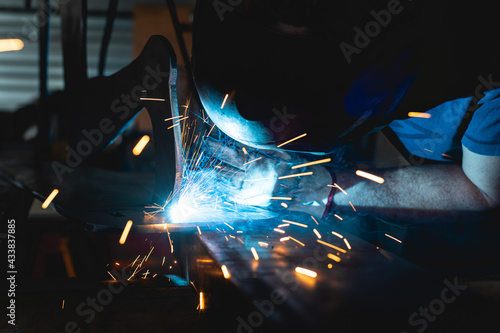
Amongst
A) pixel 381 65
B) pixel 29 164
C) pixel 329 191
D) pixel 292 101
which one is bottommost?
pixel 29 164

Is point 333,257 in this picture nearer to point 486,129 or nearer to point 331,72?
point 331,72

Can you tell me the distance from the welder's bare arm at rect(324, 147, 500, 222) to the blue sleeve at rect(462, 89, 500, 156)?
6 cm

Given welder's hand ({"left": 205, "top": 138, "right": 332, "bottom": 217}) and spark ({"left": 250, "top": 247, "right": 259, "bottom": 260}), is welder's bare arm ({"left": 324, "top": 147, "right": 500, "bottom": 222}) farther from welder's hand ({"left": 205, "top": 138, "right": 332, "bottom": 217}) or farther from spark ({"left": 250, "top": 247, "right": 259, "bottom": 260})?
spark ({"left": 250, "top": 247, "right": 259, "bottom": 260})

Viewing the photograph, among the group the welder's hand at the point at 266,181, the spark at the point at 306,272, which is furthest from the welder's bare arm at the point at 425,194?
the spark at the point at 306,272

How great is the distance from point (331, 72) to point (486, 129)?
82 cm

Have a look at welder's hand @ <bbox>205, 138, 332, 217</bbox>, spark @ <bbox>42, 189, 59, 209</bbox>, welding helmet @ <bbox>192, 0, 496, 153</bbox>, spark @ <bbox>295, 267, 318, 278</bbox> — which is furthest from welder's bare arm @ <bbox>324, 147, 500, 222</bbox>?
spark @ <bbox>42, 189, 59, 209</bbox>

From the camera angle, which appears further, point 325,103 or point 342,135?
point 342,135

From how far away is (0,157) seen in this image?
3223 mm

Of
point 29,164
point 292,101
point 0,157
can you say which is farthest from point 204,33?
point 0,157

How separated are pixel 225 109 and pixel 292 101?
0.20 metres

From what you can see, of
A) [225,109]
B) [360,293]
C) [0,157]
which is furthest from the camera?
[0,157]

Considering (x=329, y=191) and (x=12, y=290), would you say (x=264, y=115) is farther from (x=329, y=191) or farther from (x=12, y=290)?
(x=12, y=290)

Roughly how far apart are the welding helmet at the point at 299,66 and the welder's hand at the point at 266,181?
0.28 m

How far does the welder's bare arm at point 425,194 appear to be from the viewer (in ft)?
4.90
